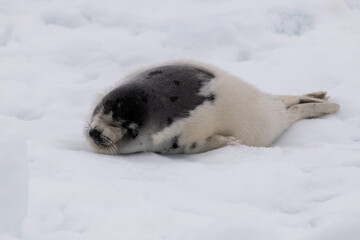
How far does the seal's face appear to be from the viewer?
4.27 meters

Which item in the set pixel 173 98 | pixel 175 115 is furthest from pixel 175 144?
pixel 173 98

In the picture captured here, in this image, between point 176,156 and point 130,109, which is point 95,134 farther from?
point 176,156

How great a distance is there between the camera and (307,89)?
5.72 m

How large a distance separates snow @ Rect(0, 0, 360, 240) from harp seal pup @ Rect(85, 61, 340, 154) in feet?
0.40

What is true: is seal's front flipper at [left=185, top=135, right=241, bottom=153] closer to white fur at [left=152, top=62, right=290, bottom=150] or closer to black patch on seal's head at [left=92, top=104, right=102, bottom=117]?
white fur at [left=152, top=62, right=290, bottom=150]

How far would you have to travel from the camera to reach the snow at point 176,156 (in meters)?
2.84

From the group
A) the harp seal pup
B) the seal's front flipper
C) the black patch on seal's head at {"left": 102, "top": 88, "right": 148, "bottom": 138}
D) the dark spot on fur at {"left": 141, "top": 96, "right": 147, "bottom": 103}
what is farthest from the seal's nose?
the seal's front flipper

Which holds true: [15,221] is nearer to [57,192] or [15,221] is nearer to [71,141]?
[57,192]

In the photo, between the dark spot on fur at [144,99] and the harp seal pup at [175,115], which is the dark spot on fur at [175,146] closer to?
the harp seal pup at [175,115]

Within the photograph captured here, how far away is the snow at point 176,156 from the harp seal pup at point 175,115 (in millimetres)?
123

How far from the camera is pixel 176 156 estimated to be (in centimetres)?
436

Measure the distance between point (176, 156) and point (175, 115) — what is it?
0.29 metres

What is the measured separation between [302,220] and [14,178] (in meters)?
1.35

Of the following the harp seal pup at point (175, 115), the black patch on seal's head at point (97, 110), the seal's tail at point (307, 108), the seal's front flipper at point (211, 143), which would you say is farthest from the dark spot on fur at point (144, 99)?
the seal's tail at point (307, 108)
